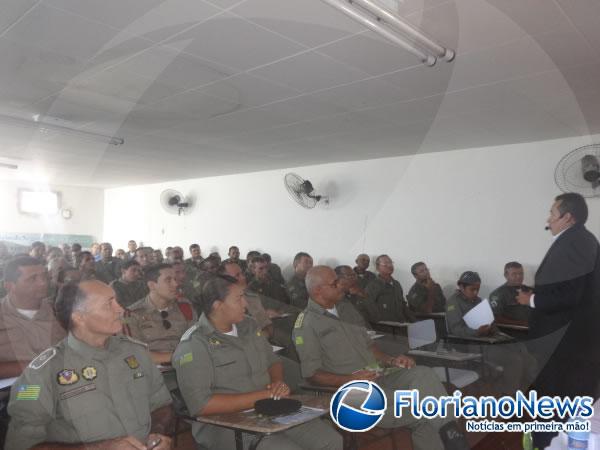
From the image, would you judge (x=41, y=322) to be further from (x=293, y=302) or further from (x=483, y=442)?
(x=293, y=302)

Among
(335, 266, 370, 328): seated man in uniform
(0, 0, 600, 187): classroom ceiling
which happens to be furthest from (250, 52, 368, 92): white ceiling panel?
(335, 266, 370, 328): seated man in uniform

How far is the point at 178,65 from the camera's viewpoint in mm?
3363

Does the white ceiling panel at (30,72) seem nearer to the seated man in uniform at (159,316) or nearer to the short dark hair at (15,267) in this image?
the short dark hair at (15,267)

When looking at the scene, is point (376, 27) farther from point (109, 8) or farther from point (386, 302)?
point (386, 302)

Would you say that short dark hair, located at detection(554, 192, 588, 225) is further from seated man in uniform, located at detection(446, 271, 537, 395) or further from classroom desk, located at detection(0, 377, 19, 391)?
classroom desk, located at detection(0, 377, 19, 391)

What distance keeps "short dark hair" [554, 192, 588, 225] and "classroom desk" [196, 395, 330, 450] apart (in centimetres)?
145

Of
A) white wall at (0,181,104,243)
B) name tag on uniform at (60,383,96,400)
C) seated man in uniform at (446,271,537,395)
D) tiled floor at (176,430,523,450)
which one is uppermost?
white wall at (0,181,104,243)

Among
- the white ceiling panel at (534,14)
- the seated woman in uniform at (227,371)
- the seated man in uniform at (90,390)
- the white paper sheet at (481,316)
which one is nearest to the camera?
the seated man in uniform at (90,390)

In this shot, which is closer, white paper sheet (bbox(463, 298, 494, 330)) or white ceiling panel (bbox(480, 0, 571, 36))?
white ceiling panel (bbox(480, 0, 571, 36))

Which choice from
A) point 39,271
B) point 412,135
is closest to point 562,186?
point 412,135

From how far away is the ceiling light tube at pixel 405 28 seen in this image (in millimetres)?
2273

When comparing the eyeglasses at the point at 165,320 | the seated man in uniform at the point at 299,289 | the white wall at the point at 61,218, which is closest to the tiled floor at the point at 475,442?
the eyeglasses at the point at 165,320

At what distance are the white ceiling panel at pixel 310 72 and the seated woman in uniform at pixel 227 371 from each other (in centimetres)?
167

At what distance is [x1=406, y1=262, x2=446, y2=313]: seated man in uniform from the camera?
220 inches
